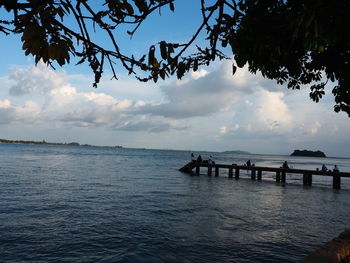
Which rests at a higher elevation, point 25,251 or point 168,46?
point 168,46

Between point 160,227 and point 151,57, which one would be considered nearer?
point 151,57

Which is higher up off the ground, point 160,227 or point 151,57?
point 151,57

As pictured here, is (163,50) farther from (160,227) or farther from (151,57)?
(160,227)

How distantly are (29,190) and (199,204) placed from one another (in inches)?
486

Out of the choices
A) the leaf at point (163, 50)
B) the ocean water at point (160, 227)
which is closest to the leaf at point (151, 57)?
the leaf at point (163, 50)

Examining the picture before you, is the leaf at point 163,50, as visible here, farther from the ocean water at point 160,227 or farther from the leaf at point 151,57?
the ocean water at point 160,227

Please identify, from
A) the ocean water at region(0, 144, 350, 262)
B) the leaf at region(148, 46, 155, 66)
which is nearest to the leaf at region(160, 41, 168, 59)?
the leaf at region(148, 46, 155, 66)

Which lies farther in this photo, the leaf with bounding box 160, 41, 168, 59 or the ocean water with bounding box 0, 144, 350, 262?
the ocean water with bounding box 0, 144, 350, 262

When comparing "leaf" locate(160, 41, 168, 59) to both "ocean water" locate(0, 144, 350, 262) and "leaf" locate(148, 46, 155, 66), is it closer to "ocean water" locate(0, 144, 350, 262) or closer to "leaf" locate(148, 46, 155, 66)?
"leaf" locate(148, 46, 155, 66)

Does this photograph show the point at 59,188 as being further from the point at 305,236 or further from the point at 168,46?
the point at 168,46

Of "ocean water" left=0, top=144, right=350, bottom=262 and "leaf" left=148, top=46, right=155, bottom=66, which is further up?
"leaf" left=148, top=46, right=155, bottom=66

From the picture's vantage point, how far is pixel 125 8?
9.81ft

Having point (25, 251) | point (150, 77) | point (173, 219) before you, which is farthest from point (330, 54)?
point (25, 251)

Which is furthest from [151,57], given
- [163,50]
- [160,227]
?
[160,227]
